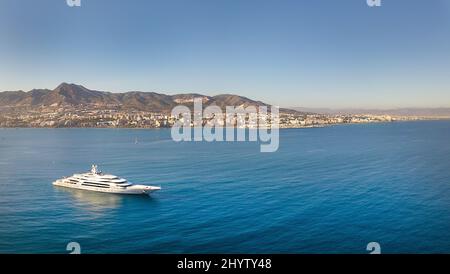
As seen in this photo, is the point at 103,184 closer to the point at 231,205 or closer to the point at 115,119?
the point at 231,205

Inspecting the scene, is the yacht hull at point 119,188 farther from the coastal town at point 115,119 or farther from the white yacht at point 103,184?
the coastal town at point 115,119

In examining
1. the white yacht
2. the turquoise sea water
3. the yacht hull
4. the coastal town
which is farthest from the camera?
the coastal town

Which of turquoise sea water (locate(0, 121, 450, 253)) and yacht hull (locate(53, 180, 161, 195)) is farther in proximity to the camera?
yacht hull (locate(53, 180, 161, 195))

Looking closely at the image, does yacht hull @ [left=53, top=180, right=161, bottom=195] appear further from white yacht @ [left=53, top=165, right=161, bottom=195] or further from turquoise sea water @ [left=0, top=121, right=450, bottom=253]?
turquoise sea water @ [left=0, top=121, right=450, bottom=253]

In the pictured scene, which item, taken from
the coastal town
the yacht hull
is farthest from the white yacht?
the coastal town

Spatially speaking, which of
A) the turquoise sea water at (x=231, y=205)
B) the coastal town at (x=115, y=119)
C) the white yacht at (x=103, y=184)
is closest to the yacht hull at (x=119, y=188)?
the white yacht at (x=103, y=184)
